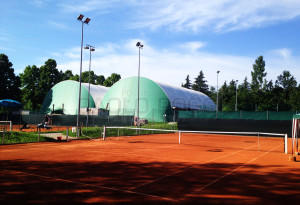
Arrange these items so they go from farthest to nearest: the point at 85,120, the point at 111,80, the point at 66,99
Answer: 1. the point at 111,80
2. the point at 66,99
3. the point at 85,120

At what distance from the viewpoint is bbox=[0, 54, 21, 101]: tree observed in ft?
169

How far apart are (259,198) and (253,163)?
5355 millimetres

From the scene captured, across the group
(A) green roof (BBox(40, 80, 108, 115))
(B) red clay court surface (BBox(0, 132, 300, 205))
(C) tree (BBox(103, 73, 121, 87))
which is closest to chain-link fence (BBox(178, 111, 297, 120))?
(B) red clay court surface (BBox(0, 132, 300, 205))

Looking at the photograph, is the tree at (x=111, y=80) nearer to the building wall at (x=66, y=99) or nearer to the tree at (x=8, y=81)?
the building wall at (x=66, y=99)

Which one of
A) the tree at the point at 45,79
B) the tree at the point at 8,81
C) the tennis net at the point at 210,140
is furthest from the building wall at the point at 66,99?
the tennis net at the point at 210,140

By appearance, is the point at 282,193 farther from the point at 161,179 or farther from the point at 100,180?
the point at 100,180

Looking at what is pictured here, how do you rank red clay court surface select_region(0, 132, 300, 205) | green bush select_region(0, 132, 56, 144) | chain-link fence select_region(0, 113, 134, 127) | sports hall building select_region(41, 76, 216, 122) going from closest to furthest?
red clay court surface select_region(0, 132, 300, 205) < green bush select_region(0, 132, 56, 144) < chain-link fence select_region(0, 113, 134, 127) < sports hall building select_region(41, 76, 216, 122)

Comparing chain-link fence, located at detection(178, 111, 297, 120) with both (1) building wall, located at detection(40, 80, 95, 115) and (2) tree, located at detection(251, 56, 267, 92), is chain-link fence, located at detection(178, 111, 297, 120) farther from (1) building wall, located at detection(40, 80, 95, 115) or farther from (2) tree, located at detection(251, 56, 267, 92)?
(2) tree, located at detection(251, 56, 267, 92)

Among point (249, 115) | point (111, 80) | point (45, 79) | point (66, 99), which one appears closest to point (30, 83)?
point (45, 79)

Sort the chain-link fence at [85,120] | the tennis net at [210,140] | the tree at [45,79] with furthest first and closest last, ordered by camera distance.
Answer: the tree at [45,79] → the chain-link fence at [85,120] → the tennis net at [210,140]

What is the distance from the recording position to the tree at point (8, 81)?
51.5 m

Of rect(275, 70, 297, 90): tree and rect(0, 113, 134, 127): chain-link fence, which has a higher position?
rect(275, 70, 297, 90): tree

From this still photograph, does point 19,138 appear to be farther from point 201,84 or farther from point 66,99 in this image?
point 201,84

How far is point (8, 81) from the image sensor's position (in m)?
53.1
